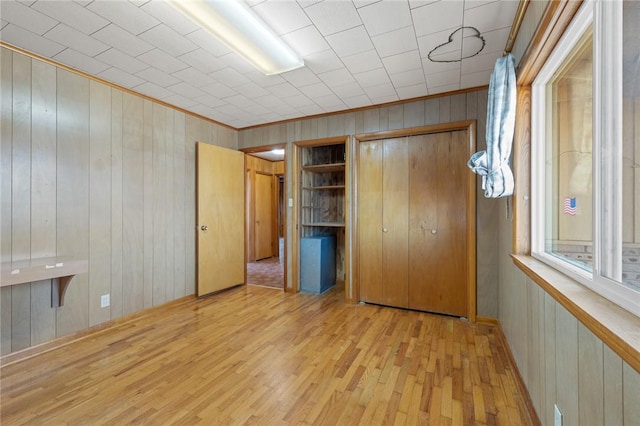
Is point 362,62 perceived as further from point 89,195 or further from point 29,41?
point 89,195

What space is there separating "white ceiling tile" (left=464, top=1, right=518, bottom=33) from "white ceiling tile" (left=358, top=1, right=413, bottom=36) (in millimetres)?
380

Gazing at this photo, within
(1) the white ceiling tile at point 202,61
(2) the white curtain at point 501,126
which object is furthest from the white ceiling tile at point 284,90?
(2) the white curtain at point 501,126

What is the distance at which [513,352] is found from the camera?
6.41ft

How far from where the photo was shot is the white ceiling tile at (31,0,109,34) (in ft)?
5.33

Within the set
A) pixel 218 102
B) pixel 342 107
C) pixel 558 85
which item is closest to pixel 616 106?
pixel 558 85

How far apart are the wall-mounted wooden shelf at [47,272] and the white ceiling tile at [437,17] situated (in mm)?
3108

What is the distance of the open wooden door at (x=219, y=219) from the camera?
3.53 m

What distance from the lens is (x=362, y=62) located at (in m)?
2.27

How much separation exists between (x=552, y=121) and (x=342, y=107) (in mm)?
2137

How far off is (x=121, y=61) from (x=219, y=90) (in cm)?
83

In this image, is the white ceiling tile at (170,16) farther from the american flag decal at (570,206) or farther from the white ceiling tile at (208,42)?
the american flag decal at (570,206)

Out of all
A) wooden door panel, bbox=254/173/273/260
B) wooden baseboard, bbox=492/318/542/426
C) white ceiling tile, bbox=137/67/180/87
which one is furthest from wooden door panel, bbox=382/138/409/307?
wooden door panel, bbox=254/173/273/260

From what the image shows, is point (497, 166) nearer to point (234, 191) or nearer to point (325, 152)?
point (325, 152)

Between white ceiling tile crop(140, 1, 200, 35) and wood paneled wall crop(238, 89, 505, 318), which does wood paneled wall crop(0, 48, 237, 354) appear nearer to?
white ceiling tile crop(140, 1, 200, 35)
